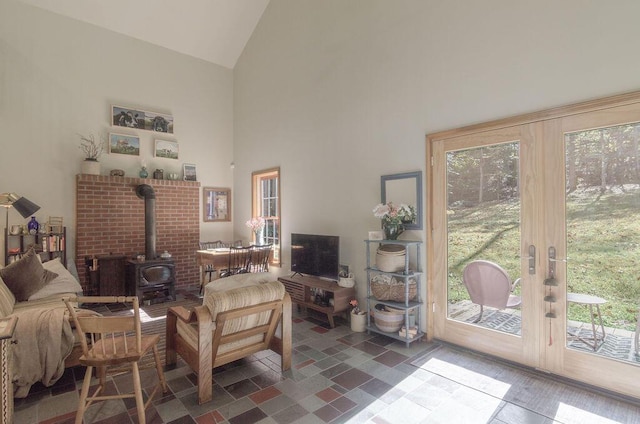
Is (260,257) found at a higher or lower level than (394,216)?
lower

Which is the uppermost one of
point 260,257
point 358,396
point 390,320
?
point 260,257

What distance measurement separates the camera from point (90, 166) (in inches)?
204

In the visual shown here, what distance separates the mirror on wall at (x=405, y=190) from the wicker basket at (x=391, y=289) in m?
0.63

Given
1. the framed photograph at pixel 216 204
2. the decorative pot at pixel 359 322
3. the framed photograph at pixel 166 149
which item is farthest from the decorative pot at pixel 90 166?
the decorative pot at pixel 359 322

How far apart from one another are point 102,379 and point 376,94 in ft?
13.0

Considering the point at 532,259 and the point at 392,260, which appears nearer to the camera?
the point at 532,259

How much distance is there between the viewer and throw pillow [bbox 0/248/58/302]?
11.2 ft

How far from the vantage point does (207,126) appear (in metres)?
6.65

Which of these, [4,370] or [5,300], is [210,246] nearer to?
[5,300]

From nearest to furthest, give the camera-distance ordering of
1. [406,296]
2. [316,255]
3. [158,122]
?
[406,296] < [316,255] < [158,122]

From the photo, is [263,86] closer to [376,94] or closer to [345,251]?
[376,94]

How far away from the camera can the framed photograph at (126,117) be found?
219 inches

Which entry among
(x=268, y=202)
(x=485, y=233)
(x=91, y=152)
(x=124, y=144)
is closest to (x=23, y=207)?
(x=91, y=152)

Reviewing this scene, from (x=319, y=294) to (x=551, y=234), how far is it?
2.73 metres
